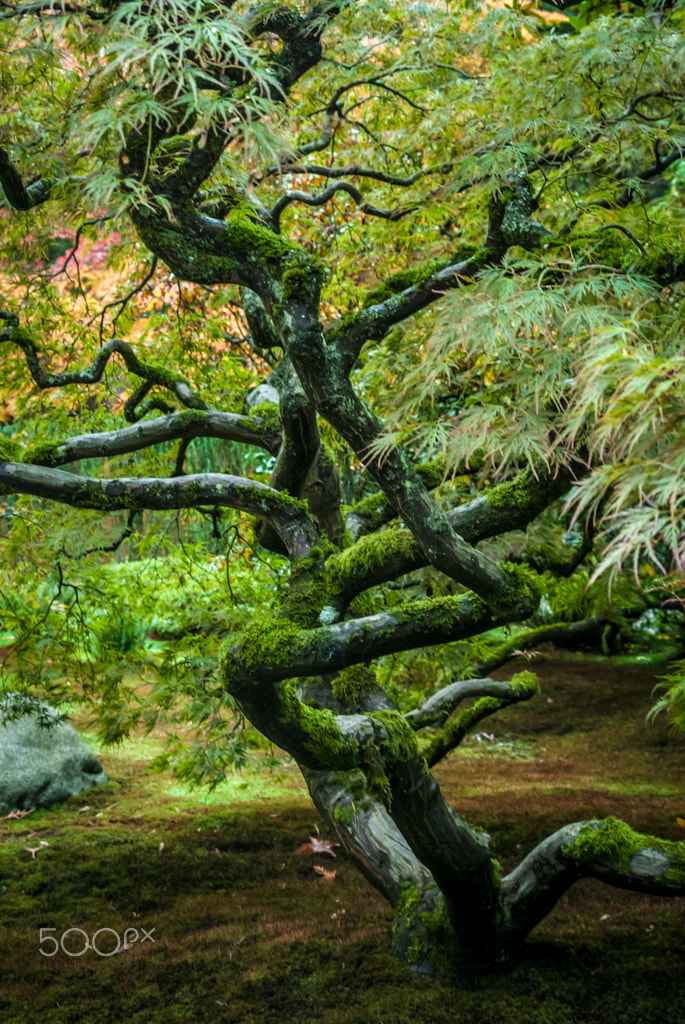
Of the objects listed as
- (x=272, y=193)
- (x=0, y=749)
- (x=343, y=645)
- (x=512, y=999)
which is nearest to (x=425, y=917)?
(x=512, y=999)

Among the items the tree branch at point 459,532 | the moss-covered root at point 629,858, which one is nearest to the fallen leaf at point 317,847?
the moss-covered root at point 629,858

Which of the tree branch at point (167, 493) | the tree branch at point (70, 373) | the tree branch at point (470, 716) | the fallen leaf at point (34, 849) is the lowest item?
the fallen leaf at point (34, 849)

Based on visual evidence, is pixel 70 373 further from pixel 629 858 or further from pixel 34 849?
pixel 629 858

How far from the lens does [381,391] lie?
4879 mm

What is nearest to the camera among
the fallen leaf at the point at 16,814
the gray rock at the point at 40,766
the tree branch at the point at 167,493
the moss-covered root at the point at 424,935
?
the tree branch at the point at 167,493

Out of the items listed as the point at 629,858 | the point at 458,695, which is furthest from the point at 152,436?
the point at 629,858

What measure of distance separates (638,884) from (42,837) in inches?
161

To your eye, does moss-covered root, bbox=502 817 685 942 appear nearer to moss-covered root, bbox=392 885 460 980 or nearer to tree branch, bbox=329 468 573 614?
moss-covered root, bbox=392 885 460 980

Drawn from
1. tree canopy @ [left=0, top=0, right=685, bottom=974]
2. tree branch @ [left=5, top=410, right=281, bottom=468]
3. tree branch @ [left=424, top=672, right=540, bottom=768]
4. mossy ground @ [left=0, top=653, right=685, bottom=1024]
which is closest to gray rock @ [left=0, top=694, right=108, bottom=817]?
mossy ground @ [left=0, top=653, right=685, bottom=1024]

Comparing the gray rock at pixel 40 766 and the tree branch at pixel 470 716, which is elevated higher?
the tree branch at pixel 470 716

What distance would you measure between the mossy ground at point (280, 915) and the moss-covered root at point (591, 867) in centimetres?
30

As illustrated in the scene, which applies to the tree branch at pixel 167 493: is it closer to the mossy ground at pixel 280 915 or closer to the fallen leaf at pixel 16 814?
the mossy ground at pixel 280 915

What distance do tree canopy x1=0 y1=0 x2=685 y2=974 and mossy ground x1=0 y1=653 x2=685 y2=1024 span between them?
348mm

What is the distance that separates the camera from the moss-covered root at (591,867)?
2.87m
